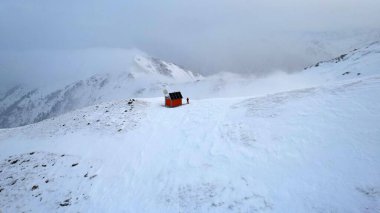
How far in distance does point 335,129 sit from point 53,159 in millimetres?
20614

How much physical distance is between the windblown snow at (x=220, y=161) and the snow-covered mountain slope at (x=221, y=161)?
6 cm

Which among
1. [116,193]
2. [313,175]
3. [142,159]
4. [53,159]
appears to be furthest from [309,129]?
[53,159]

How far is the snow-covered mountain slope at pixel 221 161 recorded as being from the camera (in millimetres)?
11719

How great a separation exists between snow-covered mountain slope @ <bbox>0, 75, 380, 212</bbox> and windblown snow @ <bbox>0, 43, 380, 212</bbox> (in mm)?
62

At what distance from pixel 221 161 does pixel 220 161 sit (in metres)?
0.07

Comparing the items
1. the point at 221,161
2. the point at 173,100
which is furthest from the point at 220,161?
the point at 173,100

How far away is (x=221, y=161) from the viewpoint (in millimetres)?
15438

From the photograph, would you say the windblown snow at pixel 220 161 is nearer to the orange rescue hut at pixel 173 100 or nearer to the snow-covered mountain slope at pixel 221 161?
the snow-covered mountain slope at pixel 221 161

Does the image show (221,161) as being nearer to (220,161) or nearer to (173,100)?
(220,161)

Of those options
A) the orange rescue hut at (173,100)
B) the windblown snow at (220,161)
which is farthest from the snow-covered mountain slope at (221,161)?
the orange rescue hut at (173,100)

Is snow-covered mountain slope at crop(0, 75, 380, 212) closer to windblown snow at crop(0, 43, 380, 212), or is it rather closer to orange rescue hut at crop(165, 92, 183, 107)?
windblown snow at crop(0, 43, 380, 212)

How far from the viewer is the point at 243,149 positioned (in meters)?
16.1

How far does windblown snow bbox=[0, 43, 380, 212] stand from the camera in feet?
38.5

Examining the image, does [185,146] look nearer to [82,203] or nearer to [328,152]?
[82,203]
